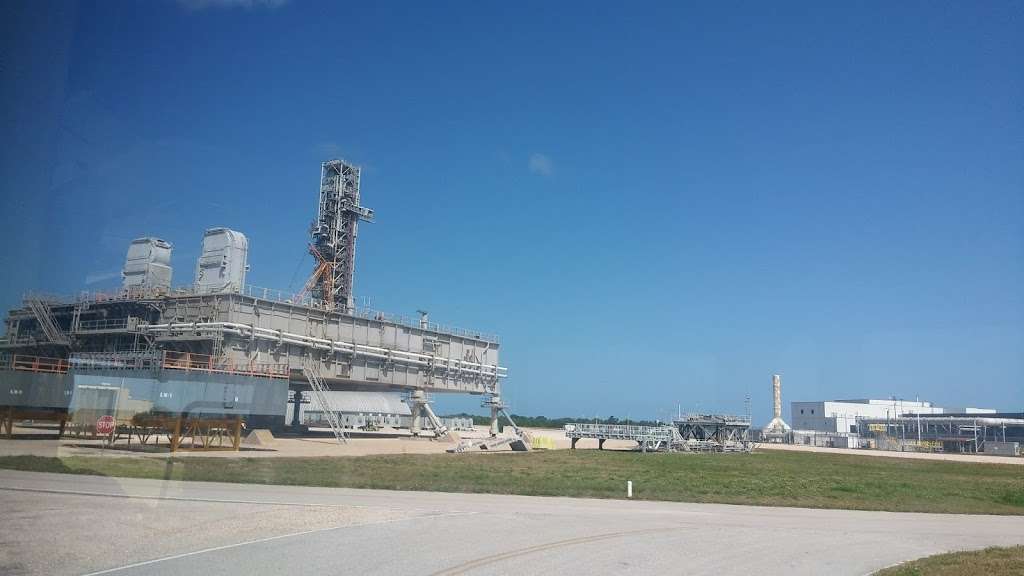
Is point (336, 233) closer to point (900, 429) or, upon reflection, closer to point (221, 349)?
point (221, 349)

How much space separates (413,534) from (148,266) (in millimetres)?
30358

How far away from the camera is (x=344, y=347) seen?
57562 millimetres

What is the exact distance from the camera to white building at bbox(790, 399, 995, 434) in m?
120

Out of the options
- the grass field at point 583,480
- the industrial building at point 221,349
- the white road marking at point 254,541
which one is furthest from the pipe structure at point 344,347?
the white road marking at point 254,541

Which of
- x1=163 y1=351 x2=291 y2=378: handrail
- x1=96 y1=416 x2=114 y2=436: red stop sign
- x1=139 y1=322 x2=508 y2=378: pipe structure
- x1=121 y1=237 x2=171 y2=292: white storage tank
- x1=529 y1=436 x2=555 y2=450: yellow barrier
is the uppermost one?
x1=121 y1=237 x2=171 y2=292: white storage tank

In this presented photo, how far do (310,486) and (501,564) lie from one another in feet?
44.1

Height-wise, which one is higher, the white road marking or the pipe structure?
the pipe structure

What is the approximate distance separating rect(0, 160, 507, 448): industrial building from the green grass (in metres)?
21.8

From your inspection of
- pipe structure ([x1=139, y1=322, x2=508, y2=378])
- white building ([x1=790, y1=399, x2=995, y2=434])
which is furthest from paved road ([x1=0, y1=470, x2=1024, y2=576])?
white building ([x1=790, y1=399, x2=995, y2=434])

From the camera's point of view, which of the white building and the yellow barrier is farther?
the white building

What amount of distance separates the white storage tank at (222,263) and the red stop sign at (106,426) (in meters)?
17.8

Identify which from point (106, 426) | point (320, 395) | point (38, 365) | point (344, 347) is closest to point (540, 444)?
point (344, 347)

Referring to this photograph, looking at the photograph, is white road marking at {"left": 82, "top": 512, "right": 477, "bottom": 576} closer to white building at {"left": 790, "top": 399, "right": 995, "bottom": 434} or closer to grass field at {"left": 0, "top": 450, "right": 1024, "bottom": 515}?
grass field at {"left": 0, "top": 450, "right": 1024, "bottom": 515}

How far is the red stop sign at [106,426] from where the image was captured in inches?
1252
